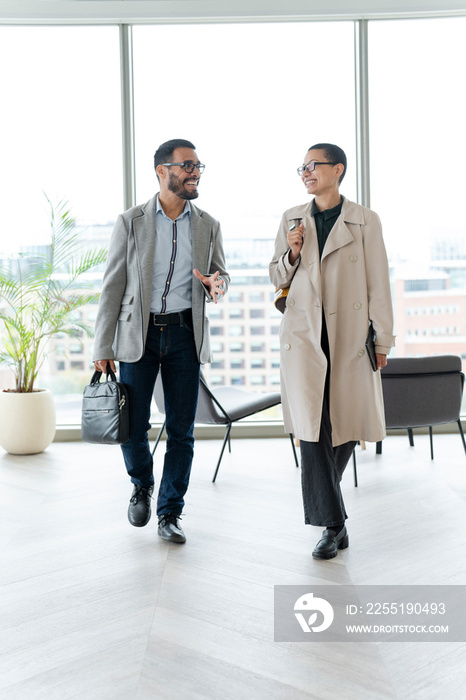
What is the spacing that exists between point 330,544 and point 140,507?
91cm

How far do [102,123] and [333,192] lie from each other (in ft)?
10.1

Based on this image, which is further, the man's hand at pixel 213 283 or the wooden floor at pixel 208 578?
the man's hand at pixel 213 283

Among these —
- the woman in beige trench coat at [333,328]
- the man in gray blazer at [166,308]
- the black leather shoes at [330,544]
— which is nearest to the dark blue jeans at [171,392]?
the man in gray blazer at [166,308]

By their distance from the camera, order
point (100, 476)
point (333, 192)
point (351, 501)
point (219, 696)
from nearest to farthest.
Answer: point (219, 696)
point (333, 192)
point (351, 501)
point (100, 476)

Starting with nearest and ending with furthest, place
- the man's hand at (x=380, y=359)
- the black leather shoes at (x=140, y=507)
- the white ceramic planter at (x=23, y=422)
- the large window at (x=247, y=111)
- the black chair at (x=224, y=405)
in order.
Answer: the man's hand at (x=380, y=359) → the black leather shoes at (x=140, y=507) → the black chair at (x=224, y=405) → the white ceramic planter at (x=23, y=422) → the large window at (x=247, y=111)

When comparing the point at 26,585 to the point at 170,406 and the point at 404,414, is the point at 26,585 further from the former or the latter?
the point at 404,414

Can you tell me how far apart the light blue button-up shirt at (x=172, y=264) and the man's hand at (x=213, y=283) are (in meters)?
0.12

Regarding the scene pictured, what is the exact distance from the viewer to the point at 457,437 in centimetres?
528

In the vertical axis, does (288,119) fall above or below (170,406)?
above

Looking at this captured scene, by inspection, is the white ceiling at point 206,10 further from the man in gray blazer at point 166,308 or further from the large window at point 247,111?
the man in gray blazer at point 166,308

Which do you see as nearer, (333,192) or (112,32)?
(333,192)

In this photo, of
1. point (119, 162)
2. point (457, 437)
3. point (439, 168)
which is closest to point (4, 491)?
point (119, 162)

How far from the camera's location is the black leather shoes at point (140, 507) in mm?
3105

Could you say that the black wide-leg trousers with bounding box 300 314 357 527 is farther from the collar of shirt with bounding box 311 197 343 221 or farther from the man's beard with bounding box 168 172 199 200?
the man's beard with bounding box 168 172 199 200
